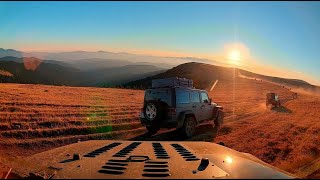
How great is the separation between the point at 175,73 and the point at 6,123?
366 feet

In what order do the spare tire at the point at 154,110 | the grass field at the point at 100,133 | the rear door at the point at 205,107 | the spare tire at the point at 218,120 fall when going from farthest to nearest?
the spare tire at the point at 218,120
the rear door at the point at 205,107
the spare tire at the point at 154,110
the grass field at the point at 100,133

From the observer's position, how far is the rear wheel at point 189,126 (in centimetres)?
1581

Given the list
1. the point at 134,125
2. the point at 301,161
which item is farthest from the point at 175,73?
the point at 301,161

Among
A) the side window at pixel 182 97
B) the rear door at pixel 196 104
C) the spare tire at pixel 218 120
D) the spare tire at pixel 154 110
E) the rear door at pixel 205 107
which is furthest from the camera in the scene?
the spare tire at pixel 218 120

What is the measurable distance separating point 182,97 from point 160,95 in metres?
1.06

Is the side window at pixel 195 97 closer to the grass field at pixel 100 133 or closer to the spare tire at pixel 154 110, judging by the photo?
the grass field at pixel 100 133

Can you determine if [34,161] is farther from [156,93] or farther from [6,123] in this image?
[6,123]

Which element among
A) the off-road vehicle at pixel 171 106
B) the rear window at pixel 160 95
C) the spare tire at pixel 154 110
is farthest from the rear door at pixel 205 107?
the spare tire at pixel 154 110

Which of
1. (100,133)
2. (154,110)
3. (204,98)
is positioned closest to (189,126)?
(154,110)

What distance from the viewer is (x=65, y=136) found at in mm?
16031

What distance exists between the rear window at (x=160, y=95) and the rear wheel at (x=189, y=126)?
1.50m

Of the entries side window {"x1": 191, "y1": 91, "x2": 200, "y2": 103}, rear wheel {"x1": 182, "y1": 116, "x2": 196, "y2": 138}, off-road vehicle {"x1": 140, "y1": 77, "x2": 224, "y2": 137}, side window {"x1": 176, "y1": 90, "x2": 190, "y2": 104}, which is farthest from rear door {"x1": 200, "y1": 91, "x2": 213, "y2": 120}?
side window {"x1": 176, "y1": 90, "x2": 190, "y2": 104}

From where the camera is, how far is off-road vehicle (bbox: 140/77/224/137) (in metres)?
15.1

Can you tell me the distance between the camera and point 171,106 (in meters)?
15.1
